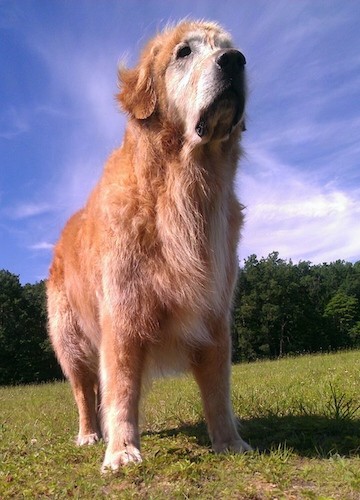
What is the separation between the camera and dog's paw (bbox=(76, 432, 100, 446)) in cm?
390

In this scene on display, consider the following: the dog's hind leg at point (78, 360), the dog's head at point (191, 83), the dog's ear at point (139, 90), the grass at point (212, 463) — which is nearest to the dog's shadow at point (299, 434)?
the grass at point (212, 463)

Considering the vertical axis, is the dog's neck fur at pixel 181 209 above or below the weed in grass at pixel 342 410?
above

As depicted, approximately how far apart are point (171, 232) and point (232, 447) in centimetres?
139

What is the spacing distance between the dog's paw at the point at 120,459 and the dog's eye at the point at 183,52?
251 cm

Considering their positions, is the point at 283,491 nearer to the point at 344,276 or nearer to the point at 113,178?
the point at 113,178

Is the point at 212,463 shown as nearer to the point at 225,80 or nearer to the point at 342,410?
the point at 342,410

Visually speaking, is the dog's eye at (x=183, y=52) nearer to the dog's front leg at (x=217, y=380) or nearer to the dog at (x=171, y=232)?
the dog at (x=171, y=232)

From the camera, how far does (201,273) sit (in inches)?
120

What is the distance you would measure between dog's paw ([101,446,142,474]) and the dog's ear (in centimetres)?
206

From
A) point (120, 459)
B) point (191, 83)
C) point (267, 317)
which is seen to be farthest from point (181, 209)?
point (267, 317)

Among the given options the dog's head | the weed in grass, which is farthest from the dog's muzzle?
the weed in grass

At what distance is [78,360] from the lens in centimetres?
425

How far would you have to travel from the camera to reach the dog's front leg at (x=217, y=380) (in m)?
3.22

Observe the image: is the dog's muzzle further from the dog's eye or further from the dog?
the dog's eye
